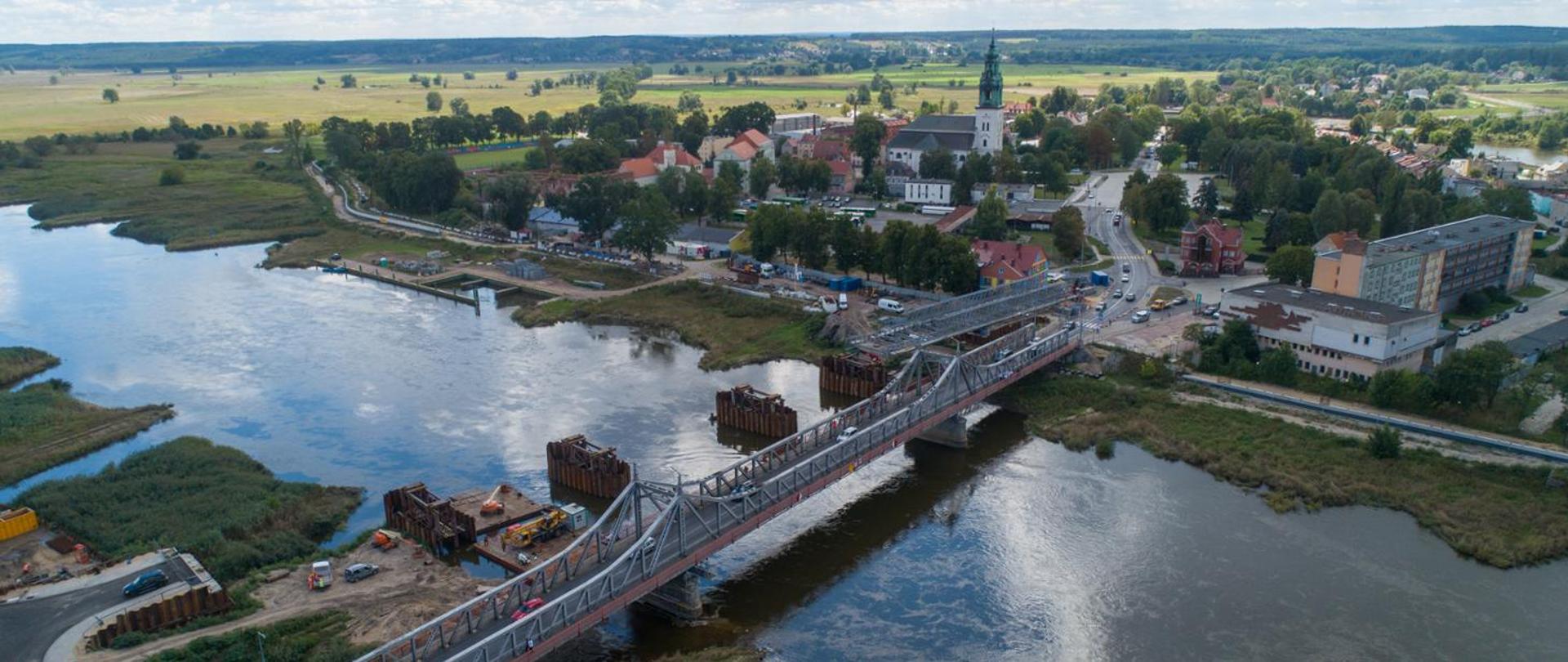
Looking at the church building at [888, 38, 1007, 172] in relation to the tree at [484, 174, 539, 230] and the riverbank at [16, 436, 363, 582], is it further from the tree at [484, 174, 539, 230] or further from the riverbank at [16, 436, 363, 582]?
the riverbank at [16, 436, 363, 582]

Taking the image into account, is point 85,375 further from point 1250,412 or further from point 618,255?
point 1250,412

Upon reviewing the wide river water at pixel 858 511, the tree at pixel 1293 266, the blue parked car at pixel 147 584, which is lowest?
the wide river water at pixel 858 511

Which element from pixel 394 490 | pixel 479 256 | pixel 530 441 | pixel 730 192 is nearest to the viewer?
pixel 394 490

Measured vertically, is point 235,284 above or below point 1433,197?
below

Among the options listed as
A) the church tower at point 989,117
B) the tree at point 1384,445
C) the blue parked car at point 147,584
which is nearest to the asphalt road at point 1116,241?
the church tower at point 989,117

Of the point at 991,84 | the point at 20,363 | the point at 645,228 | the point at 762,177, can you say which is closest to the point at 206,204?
the point at 20,363

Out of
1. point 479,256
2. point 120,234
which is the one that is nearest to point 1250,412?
point 479,256

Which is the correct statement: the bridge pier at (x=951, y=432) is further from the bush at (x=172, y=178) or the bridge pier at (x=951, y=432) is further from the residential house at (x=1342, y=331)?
the bush at (x=172, y=178)
